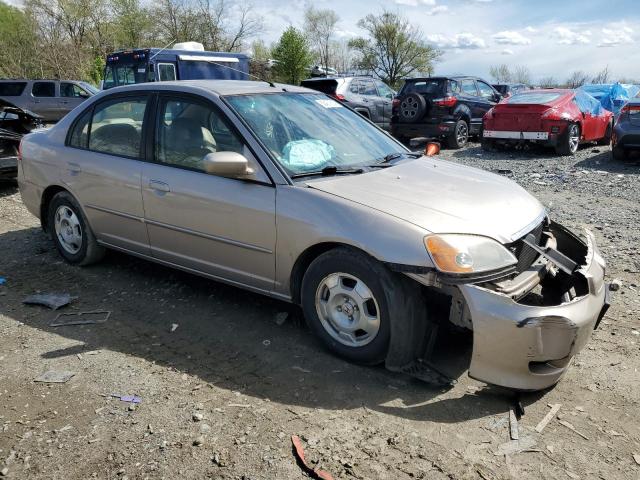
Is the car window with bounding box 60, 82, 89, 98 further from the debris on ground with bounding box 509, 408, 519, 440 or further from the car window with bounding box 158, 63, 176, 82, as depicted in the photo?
the debris on ground with bounding box 509, 408, 519, 440

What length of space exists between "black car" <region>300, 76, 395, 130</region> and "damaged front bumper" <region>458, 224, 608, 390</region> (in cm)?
1115

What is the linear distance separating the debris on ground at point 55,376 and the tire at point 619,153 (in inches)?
422

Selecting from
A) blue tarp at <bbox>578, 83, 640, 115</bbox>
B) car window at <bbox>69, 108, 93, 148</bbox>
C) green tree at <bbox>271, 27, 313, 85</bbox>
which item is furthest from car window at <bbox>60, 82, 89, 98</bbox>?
green tree at <bbox>271, 27, 313, 85</bbox>

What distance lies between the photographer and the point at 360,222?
312cm

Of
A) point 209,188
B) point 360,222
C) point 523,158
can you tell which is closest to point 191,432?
point 360,222

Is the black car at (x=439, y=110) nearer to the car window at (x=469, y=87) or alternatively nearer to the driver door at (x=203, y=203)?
the car window at (x=469, y=87)

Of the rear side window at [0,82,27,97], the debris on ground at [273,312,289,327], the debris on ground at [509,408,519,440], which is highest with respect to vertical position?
the rear side window at [0,82,27,97]

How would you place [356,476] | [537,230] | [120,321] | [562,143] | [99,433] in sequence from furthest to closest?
[562,143] < [120,321] < [537,230] < [99,433] < [356,476]

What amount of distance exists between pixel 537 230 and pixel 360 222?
1253 millimetres

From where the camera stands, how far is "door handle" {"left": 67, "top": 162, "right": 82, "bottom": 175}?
4.73 metres

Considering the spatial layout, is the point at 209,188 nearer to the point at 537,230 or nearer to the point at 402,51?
the point at 537,230

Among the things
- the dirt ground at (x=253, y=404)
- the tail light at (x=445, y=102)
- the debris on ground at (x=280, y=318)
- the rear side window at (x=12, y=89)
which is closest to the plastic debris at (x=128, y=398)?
the dirt ground at (x=253, y=404)

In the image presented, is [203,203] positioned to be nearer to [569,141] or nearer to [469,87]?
[569,141]

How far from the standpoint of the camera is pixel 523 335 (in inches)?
109
